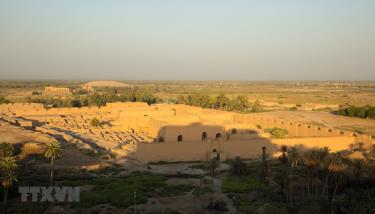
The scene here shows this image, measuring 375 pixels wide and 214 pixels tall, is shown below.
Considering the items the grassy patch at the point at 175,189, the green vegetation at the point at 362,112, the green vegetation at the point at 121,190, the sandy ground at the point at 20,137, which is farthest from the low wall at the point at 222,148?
the green vegetation at the point at 362,112

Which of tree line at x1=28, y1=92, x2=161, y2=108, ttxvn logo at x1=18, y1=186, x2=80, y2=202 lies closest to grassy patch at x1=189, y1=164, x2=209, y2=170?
ttxvn logo at x1=18, y1=186, x2=80, y2=202

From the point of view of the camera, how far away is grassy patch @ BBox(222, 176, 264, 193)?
59.0ft

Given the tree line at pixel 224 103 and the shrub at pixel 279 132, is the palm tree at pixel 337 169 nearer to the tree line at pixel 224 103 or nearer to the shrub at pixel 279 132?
the shrub at pixel 279 132

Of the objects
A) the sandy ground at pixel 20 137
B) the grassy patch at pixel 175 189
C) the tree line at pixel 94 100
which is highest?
the tree line at pixel 94 100

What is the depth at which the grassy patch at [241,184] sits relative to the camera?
59.0ft

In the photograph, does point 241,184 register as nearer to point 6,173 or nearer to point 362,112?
point 6,173

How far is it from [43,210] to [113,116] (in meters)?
30.2

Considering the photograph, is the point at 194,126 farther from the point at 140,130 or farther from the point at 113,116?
the point at 113,116

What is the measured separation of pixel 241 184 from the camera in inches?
748

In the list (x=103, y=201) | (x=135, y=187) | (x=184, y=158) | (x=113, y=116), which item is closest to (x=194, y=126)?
(x=184, y=158)

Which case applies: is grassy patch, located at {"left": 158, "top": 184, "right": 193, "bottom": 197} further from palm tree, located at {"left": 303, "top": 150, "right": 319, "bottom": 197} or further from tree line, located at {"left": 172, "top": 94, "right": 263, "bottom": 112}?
tree line, located at {"left": 172, "top": 94, "right": 263, "bottom": 112}

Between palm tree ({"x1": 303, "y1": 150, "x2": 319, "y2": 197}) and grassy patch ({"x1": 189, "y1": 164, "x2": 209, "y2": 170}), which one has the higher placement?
palm tree ({"x1": 303, "y1": 150, "x2": 319, "y2": 197})

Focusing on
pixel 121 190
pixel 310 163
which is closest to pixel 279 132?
pixel 310 163

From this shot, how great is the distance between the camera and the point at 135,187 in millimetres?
17406
